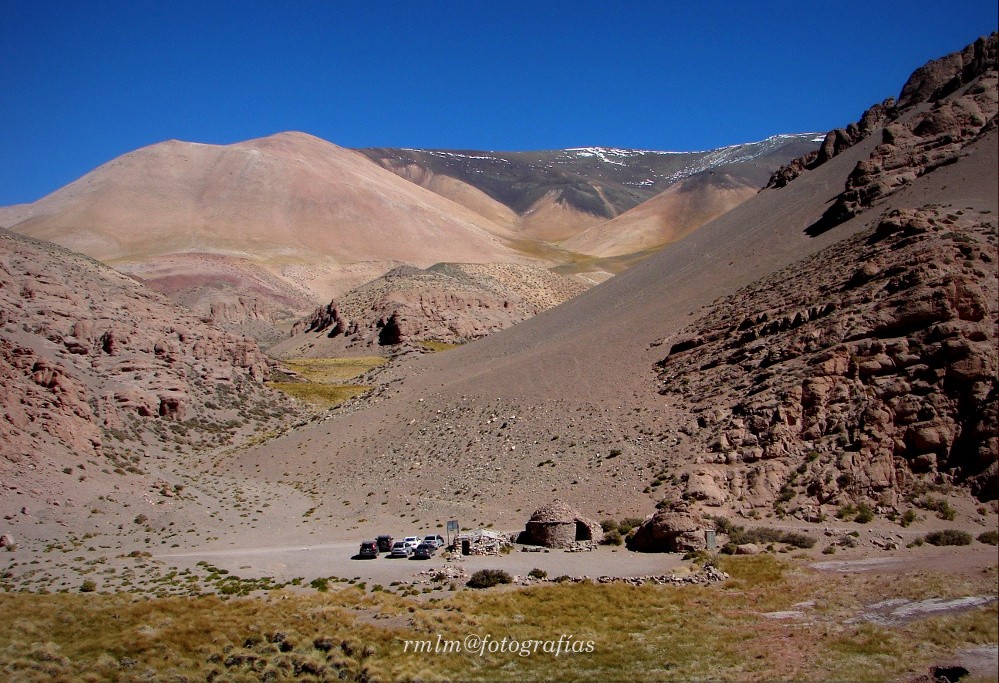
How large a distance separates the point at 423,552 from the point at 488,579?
536cm

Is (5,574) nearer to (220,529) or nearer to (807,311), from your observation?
(220,529)

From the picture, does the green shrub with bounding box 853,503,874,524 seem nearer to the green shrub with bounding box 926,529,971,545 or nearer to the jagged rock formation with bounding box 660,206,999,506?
the jagged rock formation with bounding box 660,206,999,506

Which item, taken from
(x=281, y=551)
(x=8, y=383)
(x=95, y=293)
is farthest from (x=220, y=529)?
(x=95, y=293)

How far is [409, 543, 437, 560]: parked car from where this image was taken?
21.9 meters

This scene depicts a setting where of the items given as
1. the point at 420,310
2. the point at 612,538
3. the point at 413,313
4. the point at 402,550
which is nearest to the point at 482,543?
the point at 402,550

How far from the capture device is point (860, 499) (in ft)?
60.4

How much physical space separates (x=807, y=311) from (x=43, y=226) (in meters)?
119

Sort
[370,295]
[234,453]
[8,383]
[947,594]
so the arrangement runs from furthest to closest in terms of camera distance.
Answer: [370,295] → [234,453] → [8,383] → [947,594]

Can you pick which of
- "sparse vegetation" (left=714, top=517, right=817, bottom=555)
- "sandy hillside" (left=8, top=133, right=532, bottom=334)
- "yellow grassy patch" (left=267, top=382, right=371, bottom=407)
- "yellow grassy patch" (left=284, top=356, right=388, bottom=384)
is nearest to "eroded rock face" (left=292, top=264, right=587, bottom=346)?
"yellow grassy patch" (left=284, top=356, right=388, bottom=384)

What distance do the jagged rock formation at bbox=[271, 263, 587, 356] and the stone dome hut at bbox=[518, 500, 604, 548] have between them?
44.5m

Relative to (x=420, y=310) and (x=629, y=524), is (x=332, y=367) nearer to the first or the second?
(x=420, y=310)

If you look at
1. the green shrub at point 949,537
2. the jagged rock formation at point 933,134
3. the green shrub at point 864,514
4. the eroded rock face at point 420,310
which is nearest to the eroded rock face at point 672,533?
the green shrub at point 864,514

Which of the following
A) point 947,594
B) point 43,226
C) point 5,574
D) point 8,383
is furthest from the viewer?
point 43,226

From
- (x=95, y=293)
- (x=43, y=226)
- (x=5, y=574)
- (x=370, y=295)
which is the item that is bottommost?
(x=5, y=574)
